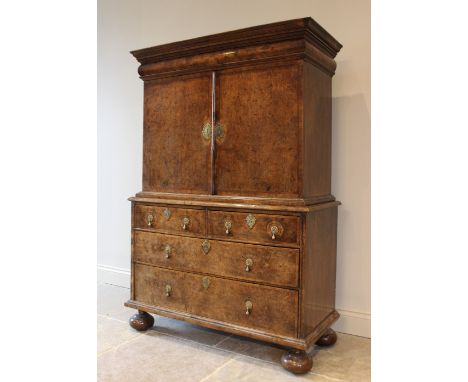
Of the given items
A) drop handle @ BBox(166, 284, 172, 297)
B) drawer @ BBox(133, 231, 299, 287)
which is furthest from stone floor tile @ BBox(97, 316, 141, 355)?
drawer @ BBox(133, 231, 299, 287)

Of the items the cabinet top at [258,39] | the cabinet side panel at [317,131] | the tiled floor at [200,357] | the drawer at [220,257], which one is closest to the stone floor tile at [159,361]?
the tiled floor at [200,357]

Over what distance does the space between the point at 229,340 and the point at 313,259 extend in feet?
2.47

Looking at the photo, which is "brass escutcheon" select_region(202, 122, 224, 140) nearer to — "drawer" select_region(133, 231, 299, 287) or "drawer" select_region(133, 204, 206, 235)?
"drawer" select_region(133, 204, 206, 235)

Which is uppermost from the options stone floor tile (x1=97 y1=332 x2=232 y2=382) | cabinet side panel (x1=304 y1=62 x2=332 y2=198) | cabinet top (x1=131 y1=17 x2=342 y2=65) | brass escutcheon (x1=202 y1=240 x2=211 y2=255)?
cabinet top (x1=131 y1=17 x2=342 y2=65)

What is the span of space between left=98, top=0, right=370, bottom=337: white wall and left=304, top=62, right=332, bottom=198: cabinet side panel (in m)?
0.18

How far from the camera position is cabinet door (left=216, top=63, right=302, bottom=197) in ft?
6.40

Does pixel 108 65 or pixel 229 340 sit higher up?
pixel 108 65

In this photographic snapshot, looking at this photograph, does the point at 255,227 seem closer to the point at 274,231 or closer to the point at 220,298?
the point at 274,231

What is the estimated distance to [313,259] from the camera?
1.98 m

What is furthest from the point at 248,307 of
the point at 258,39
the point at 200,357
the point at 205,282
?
the point at 258,39

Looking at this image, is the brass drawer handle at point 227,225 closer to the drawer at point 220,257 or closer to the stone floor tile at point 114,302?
the drawer at point 220,257

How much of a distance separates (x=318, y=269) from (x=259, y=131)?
782 millimetres
